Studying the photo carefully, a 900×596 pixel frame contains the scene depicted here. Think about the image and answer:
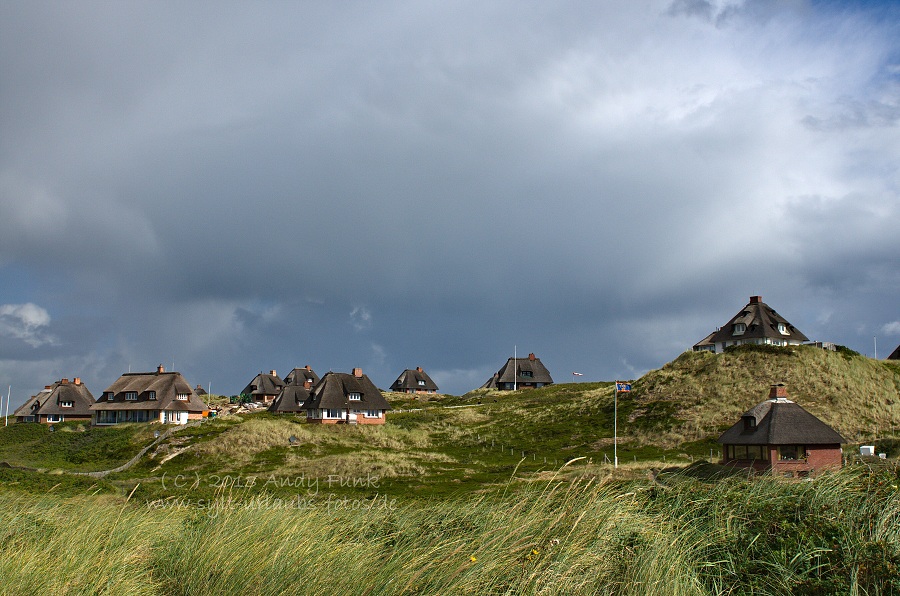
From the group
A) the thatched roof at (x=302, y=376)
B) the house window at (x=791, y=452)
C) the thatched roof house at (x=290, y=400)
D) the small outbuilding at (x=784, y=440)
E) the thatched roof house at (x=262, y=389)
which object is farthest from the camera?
the thatched roof house at (x=262, y=389)

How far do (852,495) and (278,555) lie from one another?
24.5 feet

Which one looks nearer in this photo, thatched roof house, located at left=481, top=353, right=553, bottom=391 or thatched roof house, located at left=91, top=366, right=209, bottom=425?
thatched roof house, located at left=91, top=366, right=209, bottom=425

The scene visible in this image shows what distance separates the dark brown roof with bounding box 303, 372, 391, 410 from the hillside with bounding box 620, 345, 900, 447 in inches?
1141

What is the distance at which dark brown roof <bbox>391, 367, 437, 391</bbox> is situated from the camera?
135 m

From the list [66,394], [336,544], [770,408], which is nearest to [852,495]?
[336,544]

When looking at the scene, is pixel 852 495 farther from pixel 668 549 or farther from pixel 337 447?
pixel 337 447

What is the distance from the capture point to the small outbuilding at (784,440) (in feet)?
124

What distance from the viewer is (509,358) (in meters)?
132

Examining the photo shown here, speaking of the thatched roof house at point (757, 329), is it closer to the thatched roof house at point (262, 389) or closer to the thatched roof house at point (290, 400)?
the thatched roof house at point (290, 400)

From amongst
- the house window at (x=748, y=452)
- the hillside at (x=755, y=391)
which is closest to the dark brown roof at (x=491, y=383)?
the hillside at (x=755, y=391)

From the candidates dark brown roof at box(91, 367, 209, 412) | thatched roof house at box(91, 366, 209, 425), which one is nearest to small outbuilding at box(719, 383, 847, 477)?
thatched roof house at box(91, 366, 209, 425)

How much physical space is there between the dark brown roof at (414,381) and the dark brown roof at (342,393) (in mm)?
51952

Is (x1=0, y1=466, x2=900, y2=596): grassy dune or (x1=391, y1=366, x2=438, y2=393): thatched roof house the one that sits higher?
(x1=391, y1=366, x2=438, y2=393): thatched roof house

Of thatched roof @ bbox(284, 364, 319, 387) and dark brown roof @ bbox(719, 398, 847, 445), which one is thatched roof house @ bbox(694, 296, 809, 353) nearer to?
dark brown roof @ bbox(719, 398, 847, 445)
